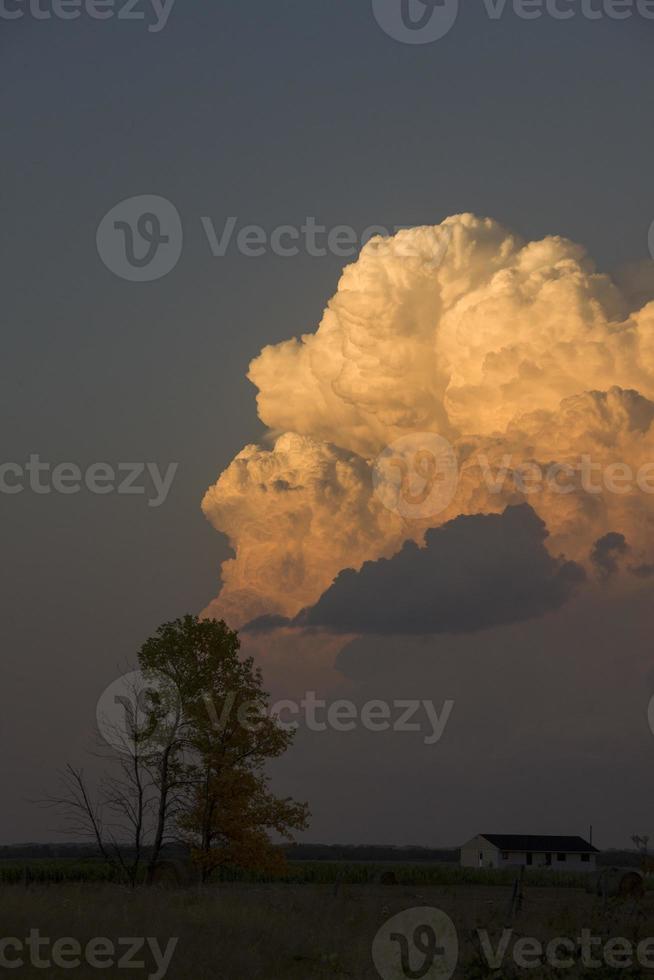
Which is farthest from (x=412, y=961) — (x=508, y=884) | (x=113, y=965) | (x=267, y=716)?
(x=508, y=884)

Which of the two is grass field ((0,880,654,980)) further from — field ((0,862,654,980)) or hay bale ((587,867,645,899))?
hay bale ((587,867,645,899))

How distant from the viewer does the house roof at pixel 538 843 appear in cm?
11631

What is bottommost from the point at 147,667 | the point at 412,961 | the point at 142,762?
the point at 412,961

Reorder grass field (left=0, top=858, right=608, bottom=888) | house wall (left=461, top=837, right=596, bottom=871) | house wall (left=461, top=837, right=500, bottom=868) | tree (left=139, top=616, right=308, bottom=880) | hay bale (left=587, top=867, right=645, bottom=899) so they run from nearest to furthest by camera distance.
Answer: tree (left=139, top=616, right=308, bottom=880)
hay bale (left=587, top=867, right=645, bottom=899)
grass field (left=0, top=858, right=608, bottom=888)
house wall (left=461, top=837, right=596, bottom=871)
house wall (left=461, top=837, right=500, bottom=868)

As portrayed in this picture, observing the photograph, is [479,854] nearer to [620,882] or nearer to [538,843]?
[538,843]

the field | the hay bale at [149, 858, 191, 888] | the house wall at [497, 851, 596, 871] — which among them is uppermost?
the house wall at [497, 851, 596, 871]

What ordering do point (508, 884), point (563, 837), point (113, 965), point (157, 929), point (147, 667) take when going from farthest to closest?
point (563, 837) < point (508, 884) < point (147, 667) < point (157, 929) < point (113, 965)

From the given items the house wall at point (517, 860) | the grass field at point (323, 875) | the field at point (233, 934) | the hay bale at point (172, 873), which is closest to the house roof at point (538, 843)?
the house wall at point (517, 860)

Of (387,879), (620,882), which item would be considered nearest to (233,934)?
(620,882)

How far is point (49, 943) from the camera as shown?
19125 mm

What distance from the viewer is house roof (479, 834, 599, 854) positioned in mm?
116312

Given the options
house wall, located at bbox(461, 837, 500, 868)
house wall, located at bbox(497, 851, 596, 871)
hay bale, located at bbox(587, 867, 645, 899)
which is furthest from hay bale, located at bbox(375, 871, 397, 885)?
house wall, located at bbox(497, 851, 596, 871)

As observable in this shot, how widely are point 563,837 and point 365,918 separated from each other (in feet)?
332

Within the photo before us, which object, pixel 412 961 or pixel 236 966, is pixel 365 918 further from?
pixel 236 966
